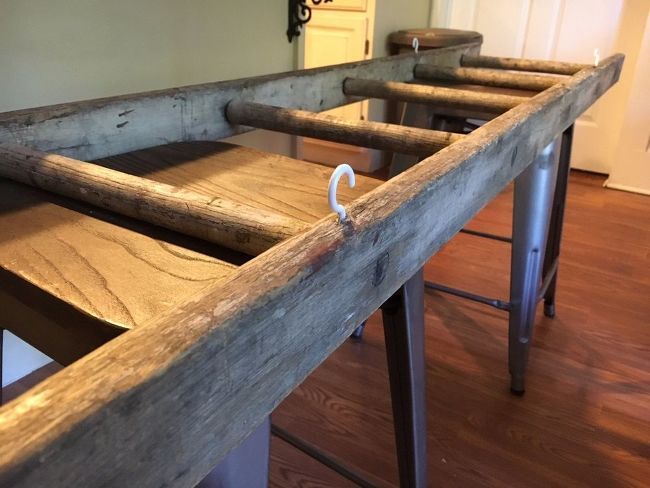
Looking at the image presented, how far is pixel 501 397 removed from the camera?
4.85ft

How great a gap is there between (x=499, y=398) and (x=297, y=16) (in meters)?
1.21

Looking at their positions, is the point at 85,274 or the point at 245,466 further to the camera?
the point at 245,466

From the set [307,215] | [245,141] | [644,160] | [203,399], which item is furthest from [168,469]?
[644,160]

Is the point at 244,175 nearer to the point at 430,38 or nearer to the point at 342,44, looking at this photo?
the point at 430,38

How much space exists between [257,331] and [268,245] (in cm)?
14

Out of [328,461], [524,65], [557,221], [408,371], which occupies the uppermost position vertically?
[524,65]

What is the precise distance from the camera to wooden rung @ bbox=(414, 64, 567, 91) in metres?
1.25

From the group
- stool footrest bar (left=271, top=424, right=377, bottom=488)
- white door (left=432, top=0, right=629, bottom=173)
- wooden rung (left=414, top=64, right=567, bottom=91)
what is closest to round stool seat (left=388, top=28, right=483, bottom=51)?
white door (left=432, top=0, right=629, bottom=173)

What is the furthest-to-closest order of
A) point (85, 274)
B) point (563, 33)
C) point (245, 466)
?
point (563, 33) < point (245, 466) < point (85, 274)

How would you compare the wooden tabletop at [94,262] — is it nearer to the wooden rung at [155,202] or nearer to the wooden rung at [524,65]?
the wooden rung at [155,202]

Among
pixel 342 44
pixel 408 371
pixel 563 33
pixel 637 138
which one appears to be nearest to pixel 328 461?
pixel 408 371

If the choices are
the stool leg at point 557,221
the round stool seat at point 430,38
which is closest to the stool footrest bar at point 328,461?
the stool leg at point 557,221

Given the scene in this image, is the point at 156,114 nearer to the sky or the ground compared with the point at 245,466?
nearer to the sky

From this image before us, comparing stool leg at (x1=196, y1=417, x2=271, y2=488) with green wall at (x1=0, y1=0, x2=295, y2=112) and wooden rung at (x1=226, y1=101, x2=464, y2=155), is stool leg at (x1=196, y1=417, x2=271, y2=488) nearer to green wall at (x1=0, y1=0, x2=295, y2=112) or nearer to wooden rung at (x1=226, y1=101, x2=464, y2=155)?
wooden rung at (x1=226, y1=101, x2=464, y2=155)
